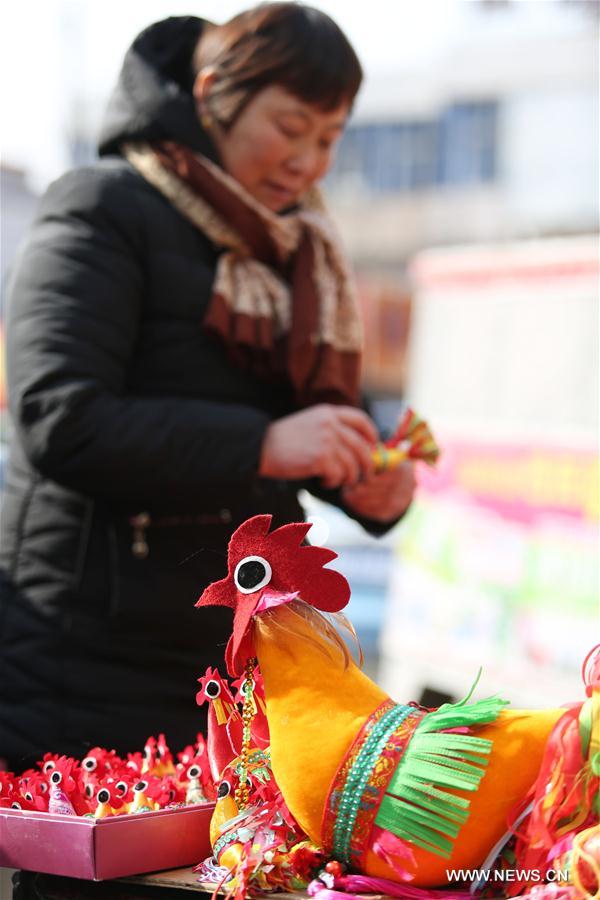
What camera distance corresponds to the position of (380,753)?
0.74 meters

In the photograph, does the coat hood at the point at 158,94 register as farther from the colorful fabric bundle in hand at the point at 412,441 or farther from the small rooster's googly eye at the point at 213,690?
the small rooster's googly eye at the point at 213,690

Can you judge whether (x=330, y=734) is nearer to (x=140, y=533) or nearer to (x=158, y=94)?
(x=140, y=533)

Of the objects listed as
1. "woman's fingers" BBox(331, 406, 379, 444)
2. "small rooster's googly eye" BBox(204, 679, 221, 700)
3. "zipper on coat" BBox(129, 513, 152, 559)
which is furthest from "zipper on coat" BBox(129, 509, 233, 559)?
"small rooster's googly eye" BBox(204, 679, 221, 700)

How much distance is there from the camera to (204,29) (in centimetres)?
147

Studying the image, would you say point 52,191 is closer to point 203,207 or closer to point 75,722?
point 203,207

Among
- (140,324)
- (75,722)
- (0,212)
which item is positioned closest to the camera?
(75,722)

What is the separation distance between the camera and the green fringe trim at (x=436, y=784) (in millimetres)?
716

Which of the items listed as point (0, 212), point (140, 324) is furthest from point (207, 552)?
point (0, 212)

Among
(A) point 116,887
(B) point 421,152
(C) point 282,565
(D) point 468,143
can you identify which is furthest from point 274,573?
(B) point 421,152

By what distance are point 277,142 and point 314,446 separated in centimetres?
37

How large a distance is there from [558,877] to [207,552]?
356mm

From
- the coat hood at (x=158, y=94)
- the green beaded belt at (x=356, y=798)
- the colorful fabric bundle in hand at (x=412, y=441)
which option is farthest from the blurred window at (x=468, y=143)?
the green beaded belt at (x=356, y=798)

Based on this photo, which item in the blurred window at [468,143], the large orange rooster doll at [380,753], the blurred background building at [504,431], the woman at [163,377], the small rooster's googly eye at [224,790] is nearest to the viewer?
the large orange rooster doll at [380,753]

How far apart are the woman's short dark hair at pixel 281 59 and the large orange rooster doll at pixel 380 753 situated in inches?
29.2
